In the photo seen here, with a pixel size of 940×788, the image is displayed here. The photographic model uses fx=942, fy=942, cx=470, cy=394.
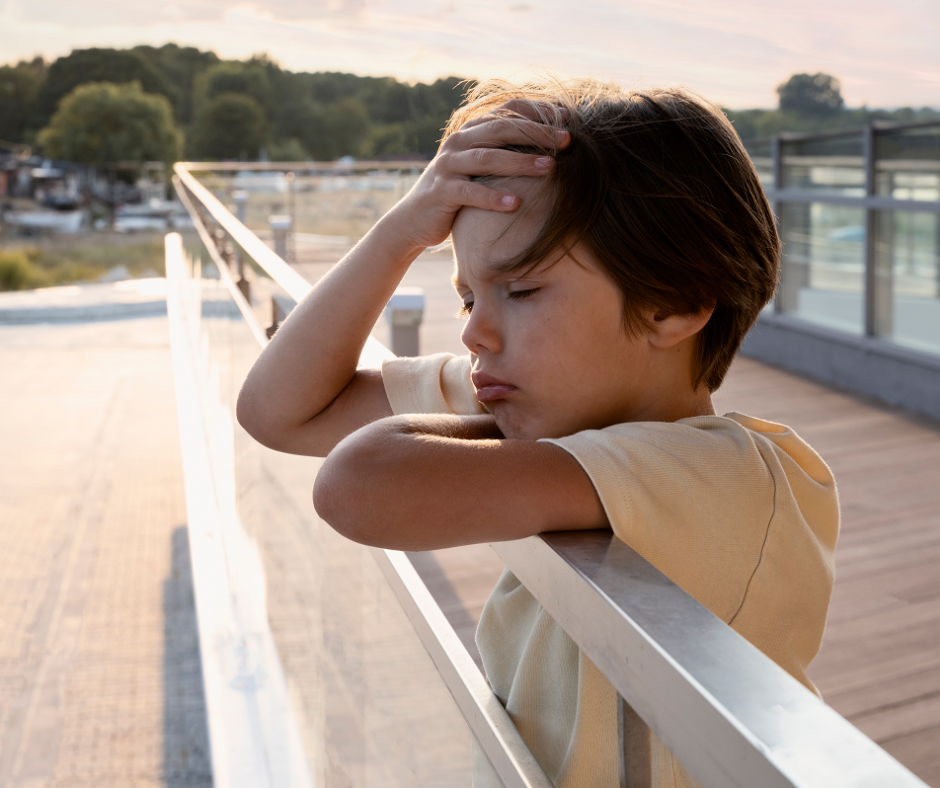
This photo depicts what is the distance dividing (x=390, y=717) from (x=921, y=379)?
14.0 ft

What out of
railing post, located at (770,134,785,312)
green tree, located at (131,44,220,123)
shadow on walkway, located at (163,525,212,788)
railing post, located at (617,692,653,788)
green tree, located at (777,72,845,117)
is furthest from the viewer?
green tree, located at (131,44,220,123)

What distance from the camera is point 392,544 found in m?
0.65

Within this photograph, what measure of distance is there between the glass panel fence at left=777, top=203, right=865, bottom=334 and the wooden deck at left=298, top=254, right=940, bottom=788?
0.61 metres

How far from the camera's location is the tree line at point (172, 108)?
61.0 meters

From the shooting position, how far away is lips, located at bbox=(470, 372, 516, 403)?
815 mm

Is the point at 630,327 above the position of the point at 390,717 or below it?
above

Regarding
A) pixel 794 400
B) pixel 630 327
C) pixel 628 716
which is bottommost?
pixel 794 400

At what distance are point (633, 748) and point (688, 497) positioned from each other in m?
0.24

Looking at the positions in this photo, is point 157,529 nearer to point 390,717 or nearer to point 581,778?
point 390,717

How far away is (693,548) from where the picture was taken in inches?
26.6

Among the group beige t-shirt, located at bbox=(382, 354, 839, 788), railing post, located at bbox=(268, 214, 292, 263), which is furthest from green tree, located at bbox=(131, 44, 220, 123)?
beige t-shirt, located at bbox=(382, 354, 839, 788)

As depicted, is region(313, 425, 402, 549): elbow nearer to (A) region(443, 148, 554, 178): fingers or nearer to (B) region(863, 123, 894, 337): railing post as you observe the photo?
(A) region(443, 148, 554, 178): fingers

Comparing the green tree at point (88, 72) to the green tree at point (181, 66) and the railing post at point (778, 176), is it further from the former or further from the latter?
the railing post at point (778, 176)

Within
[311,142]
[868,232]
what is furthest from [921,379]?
[311,142]
